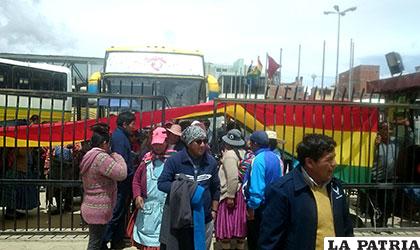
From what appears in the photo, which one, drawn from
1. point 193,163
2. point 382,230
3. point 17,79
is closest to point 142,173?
point 193,163

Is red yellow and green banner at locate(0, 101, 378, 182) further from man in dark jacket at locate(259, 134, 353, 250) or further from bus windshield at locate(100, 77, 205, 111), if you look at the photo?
man in dark jacket at locate(259, 134, 353, 250)

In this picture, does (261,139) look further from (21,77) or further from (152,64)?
(21,77)

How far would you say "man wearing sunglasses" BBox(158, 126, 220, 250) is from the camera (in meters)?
4.25

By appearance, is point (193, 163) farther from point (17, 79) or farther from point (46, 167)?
point (17, 79)

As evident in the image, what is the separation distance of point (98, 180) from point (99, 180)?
0.03ft

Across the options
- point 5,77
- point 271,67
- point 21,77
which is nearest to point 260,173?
point 271,67

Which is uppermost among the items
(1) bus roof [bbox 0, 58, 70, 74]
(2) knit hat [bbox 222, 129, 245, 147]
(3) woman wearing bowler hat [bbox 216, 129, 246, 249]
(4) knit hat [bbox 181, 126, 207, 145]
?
(1) bus roof [bbox 0, 58, 70, 74]

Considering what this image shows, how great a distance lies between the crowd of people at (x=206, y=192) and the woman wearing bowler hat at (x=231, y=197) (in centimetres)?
1

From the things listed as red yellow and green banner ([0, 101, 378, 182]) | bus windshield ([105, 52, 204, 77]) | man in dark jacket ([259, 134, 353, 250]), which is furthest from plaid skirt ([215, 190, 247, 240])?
bus windshield ([105, 52, 204, 77])

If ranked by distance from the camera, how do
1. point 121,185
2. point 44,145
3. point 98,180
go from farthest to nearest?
point 44,145 → point 121,185 → point 98,180

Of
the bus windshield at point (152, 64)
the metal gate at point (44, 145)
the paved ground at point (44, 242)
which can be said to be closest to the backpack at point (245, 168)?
the metal gate at point (44, 145)

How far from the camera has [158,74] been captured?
10.7 meters

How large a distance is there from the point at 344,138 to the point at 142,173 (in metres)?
3.41

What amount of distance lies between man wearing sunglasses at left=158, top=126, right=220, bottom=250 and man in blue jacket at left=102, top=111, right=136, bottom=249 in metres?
1.92
